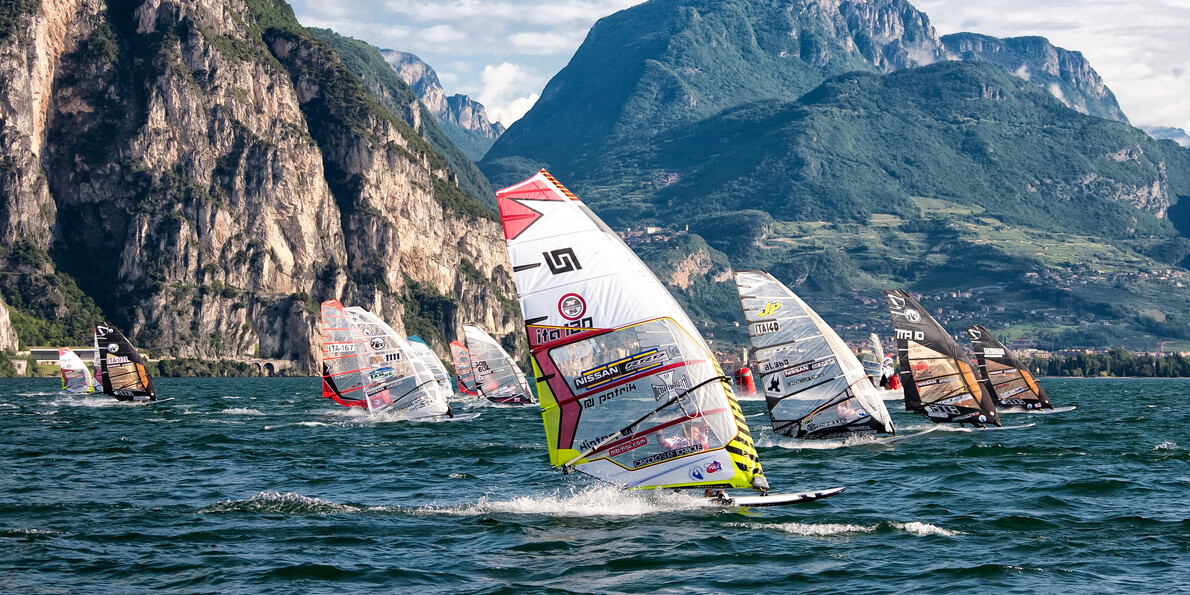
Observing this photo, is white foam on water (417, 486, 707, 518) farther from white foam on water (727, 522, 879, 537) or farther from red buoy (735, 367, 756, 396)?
red buoy (735, 367, 756, 396)

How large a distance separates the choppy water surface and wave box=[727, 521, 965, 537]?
3.2 inches

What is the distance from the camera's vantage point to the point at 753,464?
27094 mm

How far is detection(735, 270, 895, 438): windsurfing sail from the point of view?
42000 millimetres

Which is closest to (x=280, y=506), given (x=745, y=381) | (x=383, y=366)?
(x=383, y=366)

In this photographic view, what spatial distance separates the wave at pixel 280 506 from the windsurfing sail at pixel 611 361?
594 centimetres

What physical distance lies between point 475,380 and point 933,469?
60160mm

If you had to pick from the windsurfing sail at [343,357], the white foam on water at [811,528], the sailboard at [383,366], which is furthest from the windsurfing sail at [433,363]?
the white foam on water at [811,528]

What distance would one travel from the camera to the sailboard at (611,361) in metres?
25.7

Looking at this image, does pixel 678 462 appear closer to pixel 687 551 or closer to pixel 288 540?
pixel 687 551

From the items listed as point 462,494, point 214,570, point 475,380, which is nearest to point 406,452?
point 462,494

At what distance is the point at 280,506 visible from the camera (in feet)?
95.6

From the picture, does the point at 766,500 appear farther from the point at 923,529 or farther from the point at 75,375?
the point at 75,375

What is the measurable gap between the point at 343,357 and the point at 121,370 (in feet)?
94.3

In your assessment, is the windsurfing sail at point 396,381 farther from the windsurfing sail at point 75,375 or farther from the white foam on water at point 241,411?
the windsurfing sail at point 75,375
